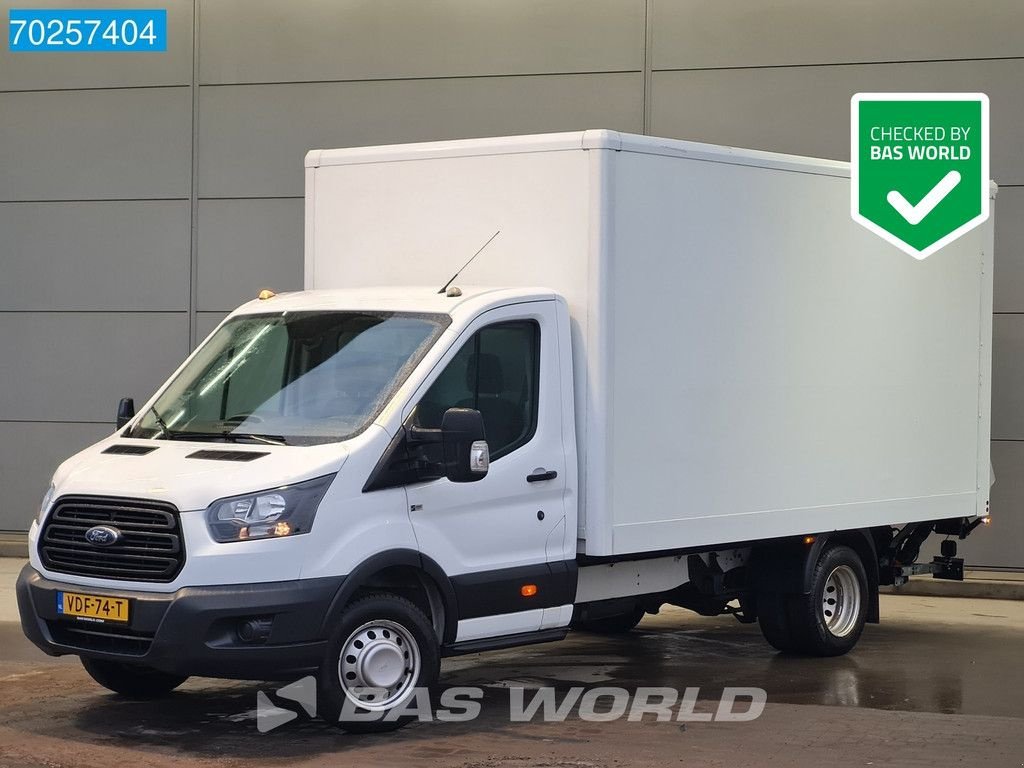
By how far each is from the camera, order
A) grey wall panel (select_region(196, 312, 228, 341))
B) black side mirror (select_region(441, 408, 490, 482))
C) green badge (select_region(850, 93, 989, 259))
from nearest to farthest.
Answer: black side mirror (select_region(441, 408, 490, 482)), green badge (select_region(850, 93, 989, 259)), grey wall panel (select_region(196, 312, 228, 341))

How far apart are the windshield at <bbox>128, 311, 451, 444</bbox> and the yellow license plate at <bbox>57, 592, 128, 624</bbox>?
1033 millimetres

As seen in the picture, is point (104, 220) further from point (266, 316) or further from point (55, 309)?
point (266, 316)

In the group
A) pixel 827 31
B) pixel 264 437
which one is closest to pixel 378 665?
pixel 264 437

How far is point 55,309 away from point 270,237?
2.57 m

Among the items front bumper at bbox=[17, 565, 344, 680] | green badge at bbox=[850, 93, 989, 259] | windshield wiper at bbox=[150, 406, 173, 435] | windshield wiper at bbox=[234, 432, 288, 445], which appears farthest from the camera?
green badge at bbox=[850, 93, 989, 259]

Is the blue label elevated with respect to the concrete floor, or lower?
elevated

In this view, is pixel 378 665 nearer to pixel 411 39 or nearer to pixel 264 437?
pixel 264 437

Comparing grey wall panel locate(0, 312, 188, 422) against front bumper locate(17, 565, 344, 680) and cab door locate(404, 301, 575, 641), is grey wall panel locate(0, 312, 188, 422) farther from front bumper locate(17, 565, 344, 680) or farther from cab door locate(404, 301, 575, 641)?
front bumper locate(17, 565, 344, 680)

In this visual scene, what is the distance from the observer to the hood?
784 centimetres

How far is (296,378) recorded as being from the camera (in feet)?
28.6

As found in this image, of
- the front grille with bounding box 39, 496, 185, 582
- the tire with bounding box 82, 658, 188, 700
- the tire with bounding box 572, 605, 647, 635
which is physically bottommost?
the tire with bounding box 572, 605, 647, 635

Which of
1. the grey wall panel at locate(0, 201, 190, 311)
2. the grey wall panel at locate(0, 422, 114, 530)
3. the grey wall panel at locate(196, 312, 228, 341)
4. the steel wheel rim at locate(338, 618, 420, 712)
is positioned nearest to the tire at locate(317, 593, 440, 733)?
the steel wheel rim at locate(338, 618, 420, 712)

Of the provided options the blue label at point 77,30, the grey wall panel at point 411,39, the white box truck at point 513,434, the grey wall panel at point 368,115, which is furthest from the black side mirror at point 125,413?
the blue label at point 77,30

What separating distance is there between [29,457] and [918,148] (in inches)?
388
